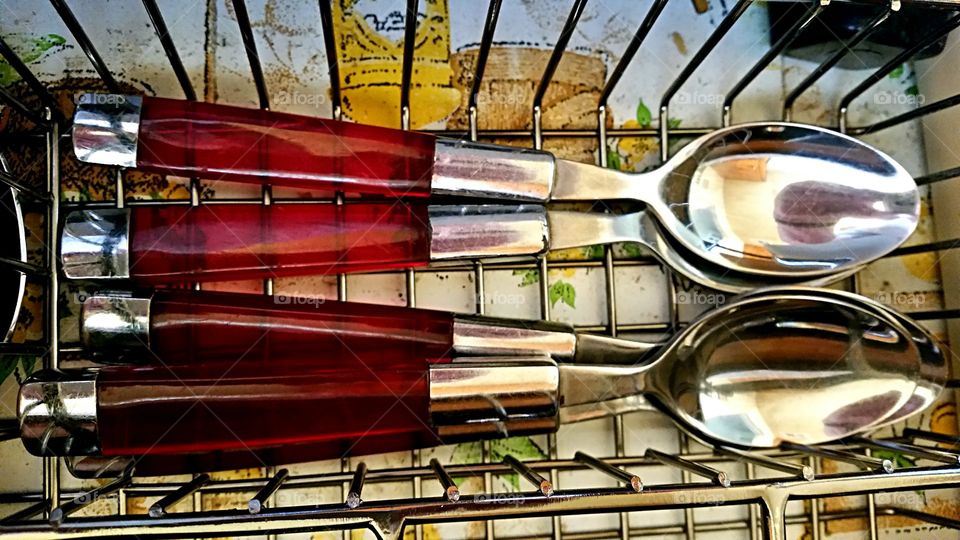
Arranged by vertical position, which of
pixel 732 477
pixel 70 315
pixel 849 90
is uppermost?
pixel 849 90

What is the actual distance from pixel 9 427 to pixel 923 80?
606 millimetres

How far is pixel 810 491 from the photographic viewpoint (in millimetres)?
381

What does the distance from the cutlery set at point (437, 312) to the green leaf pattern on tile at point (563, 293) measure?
0.13 ft

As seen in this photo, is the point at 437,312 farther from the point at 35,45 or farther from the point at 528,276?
the point at 35,45

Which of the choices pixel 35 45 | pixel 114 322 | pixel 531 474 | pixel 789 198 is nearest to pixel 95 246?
pixel 114 322

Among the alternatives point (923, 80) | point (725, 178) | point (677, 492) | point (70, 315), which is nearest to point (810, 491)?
point (677, 492)

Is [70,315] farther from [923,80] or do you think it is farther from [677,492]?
[923,80]

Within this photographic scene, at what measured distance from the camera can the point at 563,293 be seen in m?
0.50

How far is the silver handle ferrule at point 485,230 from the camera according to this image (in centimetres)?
44

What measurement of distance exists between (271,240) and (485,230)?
0.12m

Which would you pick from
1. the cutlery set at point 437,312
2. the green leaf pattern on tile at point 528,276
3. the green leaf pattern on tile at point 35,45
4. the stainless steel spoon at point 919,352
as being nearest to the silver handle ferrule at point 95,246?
the cutlery set at point 437,312

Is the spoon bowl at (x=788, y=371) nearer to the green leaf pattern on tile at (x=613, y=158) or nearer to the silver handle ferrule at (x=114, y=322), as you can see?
the green leaf pattern on tile at (x=613, y=158)

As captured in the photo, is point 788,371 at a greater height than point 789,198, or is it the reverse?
point 789,198

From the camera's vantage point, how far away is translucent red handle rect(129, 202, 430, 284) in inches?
16.4
